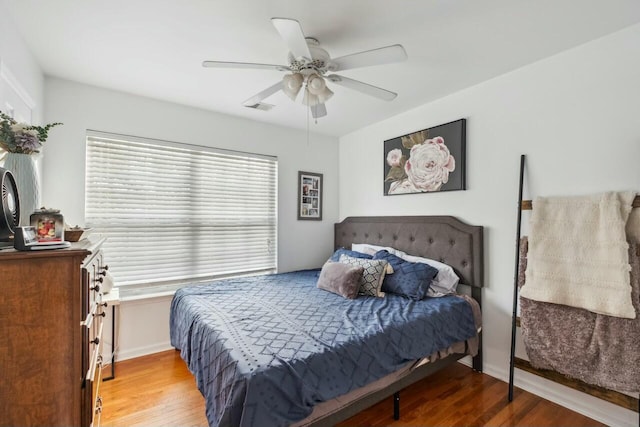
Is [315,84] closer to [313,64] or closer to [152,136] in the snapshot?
[313,64]

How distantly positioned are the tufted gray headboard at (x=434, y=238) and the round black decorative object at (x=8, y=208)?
281 centimetres

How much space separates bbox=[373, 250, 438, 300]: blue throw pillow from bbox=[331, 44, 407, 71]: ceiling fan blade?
5.40 feet

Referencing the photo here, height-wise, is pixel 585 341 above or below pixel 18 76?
below

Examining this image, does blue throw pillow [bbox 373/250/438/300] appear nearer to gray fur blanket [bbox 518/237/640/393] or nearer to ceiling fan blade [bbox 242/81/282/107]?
gray fur blanket [bbox 518/237/640/393]

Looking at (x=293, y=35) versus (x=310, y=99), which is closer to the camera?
(x=293, y=35)

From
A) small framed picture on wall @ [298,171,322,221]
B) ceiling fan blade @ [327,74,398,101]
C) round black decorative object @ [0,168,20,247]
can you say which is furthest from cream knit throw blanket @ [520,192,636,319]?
round black decorative object @ [0,168,20,247]

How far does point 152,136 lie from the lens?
2799mm

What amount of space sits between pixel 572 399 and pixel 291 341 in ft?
6.49

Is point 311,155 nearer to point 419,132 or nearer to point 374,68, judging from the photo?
point 419,132

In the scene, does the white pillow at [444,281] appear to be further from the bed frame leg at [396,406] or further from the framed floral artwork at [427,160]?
the bed frame leg at [396,406]

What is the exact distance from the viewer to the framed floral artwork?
2.66 m

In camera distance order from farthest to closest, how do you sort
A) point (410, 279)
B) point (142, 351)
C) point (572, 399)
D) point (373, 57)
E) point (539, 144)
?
point (142, 351) → point (410, 279) → point (539, 144) → point (572, 399) → point (373, 57)

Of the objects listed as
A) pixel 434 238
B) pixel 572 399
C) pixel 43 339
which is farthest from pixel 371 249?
pixel 43 339

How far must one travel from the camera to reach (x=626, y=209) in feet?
5.60
